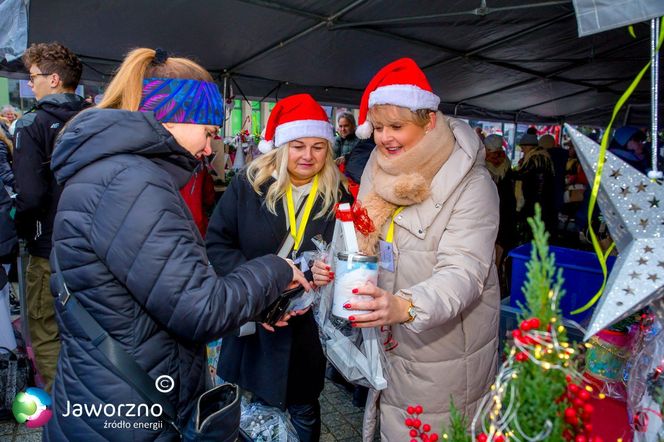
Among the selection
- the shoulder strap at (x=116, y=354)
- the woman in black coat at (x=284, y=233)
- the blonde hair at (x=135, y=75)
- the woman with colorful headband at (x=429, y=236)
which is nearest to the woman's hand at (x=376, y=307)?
the woman with colorful headband at (x=429, y=236)

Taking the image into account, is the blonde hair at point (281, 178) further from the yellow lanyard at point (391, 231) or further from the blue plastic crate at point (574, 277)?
the blue plastic crate at point (574, 277)

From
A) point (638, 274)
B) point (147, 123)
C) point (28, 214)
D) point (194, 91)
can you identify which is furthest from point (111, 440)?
point (28, 214)

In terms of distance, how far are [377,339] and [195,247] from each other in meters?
0.78

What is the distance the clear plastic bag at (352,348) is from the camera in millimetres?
1690

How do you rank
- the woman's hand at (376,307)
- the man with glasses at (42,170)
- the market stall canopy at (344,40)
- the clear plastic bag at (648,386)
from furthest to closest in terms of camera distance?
the market stall canopy at (344,40), the man with glasses at (42,170), the woman's hand at (376,307), the clear plastic bag at (648,386)

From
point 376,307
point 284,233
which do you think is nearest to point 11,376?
point 284,233

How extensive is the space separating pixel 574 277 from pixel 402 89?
3.80ft

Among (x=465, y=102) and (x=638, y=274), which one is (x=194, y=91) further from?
(x=465, y=102)

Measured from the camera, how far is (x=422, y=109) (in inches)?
70.5

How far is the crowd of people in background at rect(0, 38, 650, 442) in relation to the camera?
4.07ft

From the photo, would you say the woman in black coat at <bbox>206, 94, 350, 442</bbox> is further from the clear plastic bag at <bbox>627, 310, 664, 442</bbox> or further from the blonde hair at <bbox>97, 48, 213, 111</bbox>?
the clear plastic bag at <bbox>627, 310, 664, 442</bbox>

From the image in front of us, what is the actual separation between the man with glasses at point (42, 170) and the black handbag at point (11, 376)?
20 cm

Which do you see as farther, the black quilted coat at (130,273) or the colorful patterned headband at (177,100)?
the colorful patterned headband at (177,100)

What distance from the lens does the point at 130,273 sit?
3.93 feet
